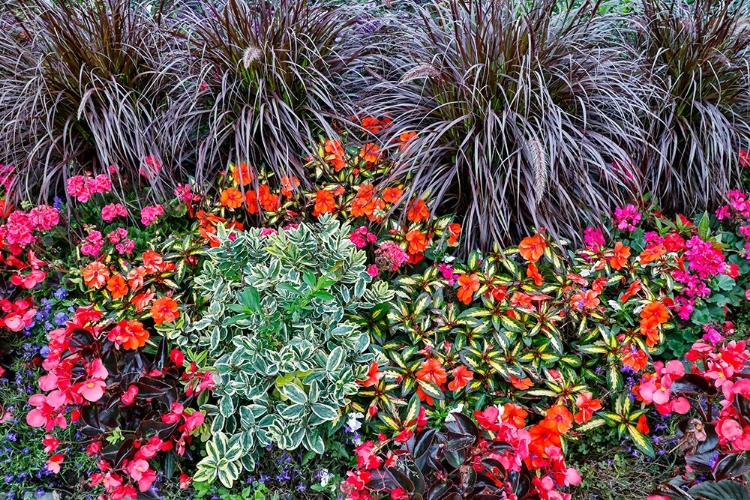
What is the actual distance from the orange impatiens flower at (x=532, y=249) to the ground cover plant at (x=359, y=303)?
1 centimetres

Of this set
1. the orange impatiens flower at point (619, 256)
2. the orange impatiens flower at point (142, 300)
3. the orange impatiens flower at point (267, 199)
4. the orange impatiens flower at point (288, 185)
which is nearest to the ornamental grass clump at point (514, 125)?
the orange impatiens flower at point (619, 256)

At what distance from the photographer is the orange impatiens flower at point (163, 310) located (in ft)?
7.50

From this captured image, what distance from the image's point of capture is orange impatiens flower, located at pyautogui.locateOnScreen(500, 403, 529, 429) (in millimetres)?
2062

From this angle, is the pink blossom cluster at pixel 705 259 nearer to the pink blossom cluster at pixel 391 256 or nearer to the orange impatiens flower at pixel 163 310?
the pink blossom cluster at pixel 391 256

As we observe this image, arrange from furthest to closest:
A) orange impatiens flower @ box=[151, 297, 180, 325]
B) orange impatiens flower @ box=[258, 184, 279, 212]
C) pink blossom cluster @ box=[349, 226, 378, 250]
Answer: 1. orange impatiens flower @ box=[258, 184, 279, 212]
2. pink blossom cluster @ box=[349, 226, 378, 250]
3. orange impatiens flower @ box=[151, 297, 180, 325]

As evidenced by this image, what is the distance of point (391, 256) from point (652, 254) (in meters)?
1.12

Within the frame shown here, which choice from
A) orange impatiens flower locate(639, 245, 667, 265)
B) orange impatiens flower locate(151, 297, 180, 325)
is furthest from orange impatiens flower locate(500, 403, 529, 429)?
orange impatiens flower locate(151, 297, 180, 325)

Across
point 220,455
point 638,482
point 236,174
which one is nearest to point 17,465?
point 220,455

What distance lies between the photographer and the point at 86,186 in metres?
2.65

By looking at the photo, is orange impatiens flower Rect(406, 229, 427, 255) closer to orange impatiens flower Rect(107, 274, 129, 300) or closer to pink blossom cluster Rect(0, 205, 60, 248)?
orange impatiens flower Rect(107, 274, 129, 300)

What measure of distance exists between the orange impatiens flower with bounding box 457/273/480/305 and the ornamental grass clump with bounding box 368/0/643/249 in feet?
0.93

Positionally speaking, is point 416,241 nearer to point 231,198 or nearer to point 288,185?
point 288,185

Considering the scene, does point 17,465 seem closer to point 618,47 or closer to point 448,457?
A: point 448,457

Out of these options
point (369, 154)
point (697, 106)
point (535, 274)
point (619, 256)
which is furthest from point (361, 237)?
point (697, 106)
